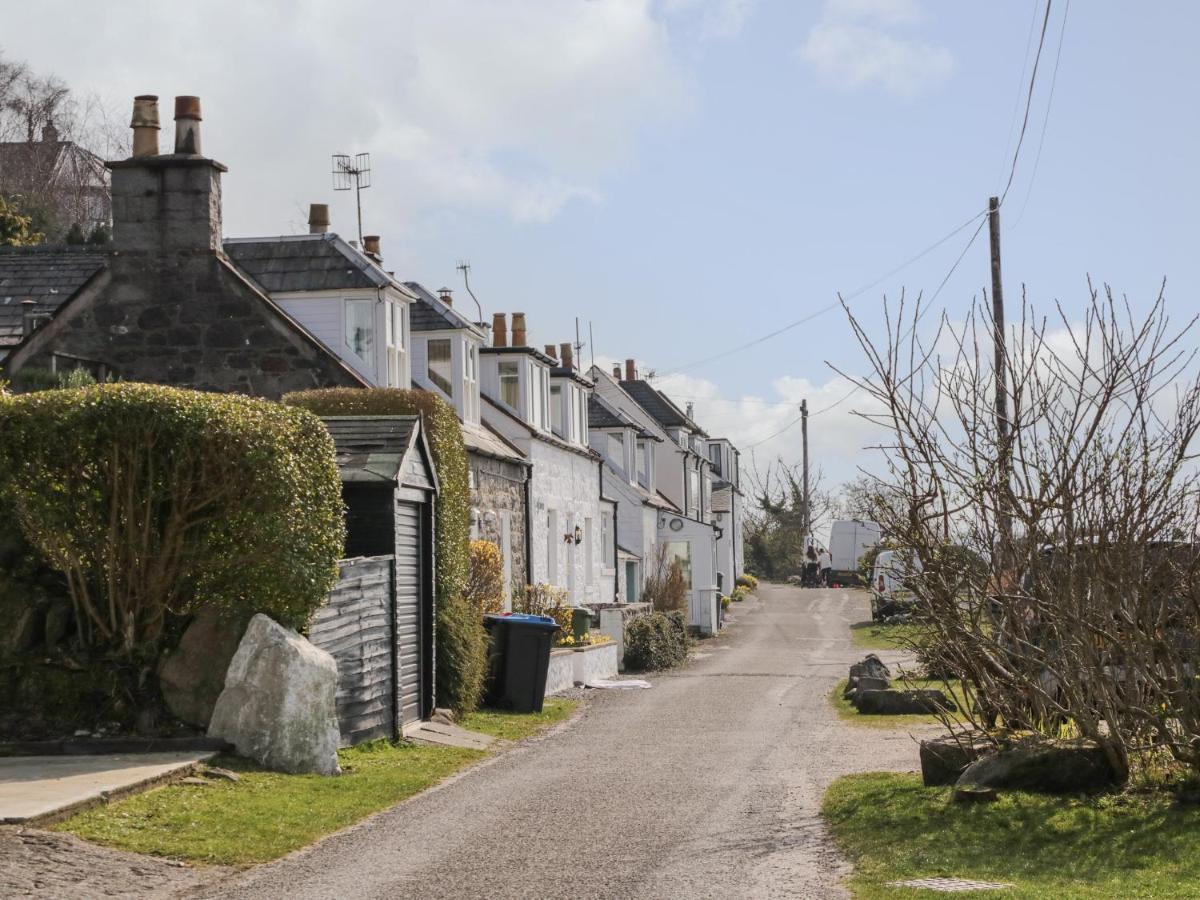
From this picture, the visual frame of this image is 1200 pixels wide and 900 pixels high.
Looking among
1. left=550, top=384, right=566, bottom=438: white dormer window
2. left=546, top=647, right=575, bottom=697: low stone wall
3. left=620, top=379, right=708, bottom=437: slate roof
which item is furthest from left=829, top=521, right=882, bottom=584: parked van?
left=546, top=647, right=575, bottom=697: low stone wall

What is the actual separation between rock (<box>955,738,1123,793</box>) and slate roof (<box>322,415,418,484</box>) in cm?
744

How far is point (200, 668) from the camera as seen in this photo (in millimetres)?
13336

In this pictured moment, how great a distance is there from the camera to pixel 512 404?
32.0 meters

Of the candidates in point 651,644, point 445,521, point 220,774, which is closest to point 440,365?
point 651,644

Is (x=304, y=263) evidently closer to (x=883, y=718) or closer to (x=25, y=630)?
(x=883, y=718)

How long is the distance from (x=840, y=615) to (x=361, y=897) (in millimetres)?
45364

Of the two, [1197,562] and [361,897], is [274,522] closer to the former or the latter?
[361,897]

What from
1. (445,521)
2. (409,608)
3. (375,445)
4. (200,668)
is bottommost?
(200,668)

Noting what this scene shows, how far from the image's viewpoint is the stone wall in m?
25.1

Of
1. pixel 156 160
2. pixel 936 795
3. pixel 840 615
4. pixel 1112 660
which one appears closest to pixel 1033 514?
pixel 1112 660

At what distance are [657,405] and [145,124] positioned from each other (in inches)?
1570

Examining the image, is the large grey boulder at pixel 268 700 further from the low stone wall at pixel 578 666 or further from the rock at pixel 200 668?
the low stone wall at pixel 578 666

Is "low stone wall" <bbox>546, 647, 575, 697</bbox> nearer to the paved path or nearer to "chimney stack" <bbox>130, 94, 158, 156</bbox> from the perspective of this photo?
the paved path

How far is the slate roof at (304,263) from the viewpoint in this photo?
78.6ft
